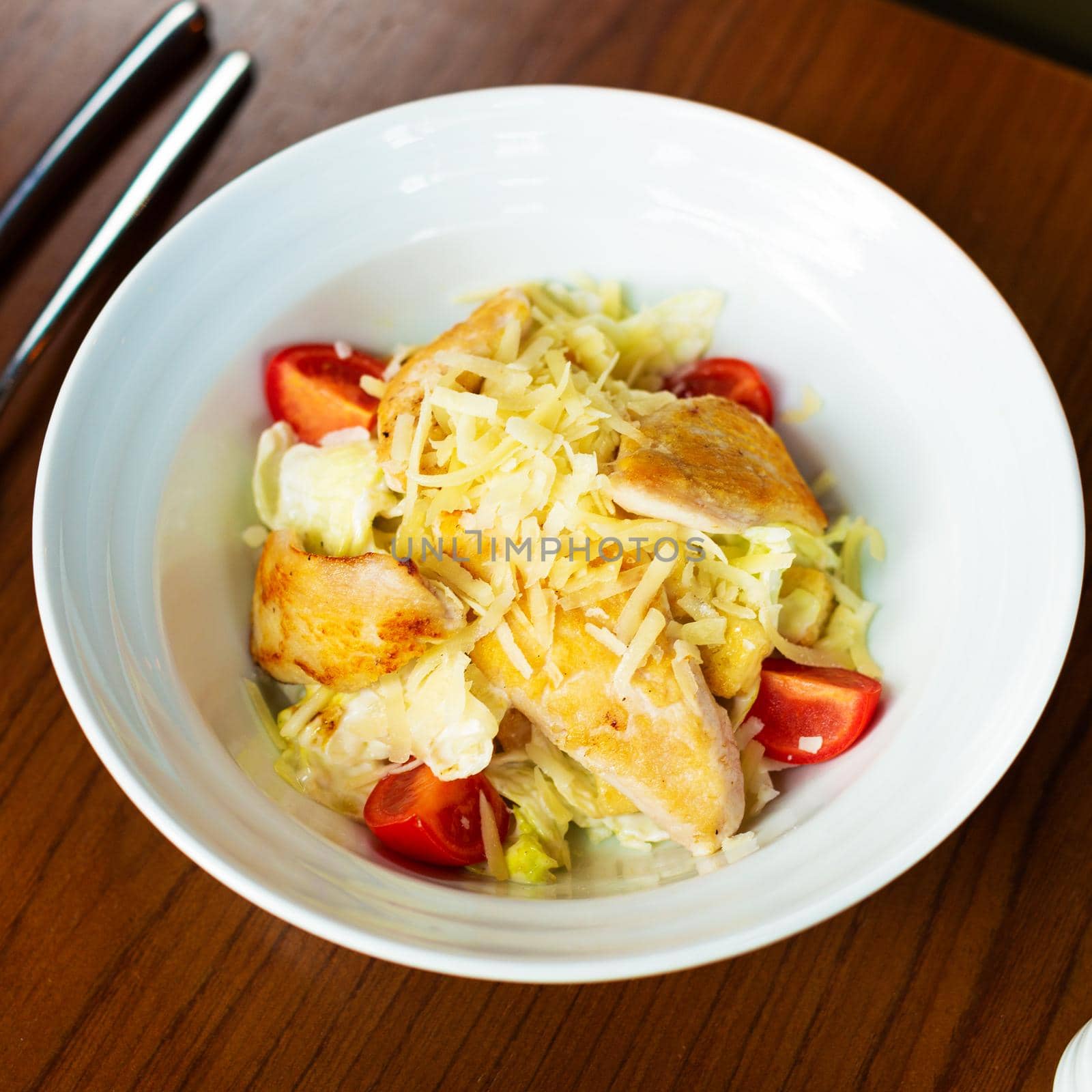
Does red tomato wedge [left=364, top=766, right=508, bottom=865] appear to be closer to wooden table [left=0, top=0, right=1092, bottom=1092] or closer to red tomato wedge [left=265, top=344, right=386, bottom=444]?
wooden table [left=0, top=0, right=1092, bottom=1092]

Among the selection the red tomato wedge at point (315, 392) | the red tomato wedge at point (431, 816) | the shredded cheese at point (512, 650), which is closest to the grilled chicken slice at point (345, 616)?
the shredded cheese at point (512, 650)

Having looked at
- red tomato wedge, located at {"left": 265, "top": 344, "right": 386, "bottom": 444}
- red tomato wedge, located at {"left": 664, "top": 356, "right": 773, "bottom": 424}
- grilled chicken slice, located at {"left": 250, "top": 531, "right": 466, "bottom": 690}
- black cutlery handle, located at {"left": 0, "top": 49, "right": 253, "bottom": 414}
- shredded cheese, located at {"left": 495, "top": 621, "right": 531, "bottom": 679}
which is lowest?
red tomato wedge, located at {"left": 664, "top": 356, "right": 773, "bottom": 424}

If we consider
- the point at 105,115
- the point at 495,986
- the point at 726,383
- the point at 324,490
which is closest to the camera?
the point at 495,986

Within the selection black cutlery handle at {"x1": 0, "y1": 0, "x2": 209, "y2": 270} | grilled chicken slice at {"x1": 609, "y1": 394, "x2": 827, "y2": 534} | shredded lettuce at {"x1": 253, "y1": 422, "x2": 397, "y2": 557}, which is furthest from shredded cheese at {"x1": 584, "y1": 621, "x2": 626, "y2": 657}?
black cutlery handle at {"x1": 0, "y1": 0, "x2": 209, "y2": 270}

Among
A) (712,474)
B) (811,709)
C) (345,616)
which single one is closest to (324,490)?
(345,616)

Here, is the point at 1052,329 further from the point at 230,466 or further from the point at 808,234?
the point at 230,466

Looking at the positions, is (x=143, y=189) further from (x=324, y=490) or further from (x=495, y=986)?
(x=495, y=986)

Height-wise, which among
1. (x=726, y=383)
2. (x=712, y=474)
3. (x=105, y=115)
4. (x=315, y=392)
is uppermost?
(x=105, y=115)
